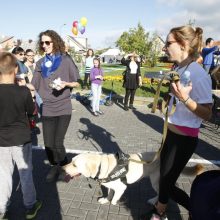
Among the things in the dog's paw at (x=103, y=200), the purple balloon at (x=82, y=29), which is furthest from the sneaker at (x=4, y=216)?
the purple balloon at (x=82, y=29)

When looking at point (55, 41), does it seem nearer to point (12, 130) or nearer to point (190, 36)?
point (12, 130)

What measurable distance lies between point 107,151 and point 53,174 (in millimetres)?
1631

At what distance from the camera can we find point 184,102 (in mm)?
2371

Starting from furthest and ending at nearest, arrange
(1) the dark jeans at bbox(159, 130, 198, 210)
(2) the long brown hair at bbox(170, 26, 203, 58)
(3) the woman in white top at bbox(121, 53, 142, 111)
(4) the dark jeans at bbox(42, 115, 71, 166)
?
(3) the woman in white top at bbox(121, 53, 142, 111), (4) the dark jeans at bbox(42, 115, 71, 166), (1) the dark jeans at bbox(159, 130, 198, 210), (2) the long brown hair at bbox(170, 26, 203, 58)

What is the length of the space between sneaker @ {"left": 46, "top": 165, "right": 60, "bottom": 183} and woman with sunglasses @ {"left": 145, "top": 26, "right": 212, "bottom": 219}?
6.60 feet

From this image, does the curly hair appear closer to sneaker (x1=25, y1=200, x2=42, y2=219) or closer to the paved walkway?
the paved walkway

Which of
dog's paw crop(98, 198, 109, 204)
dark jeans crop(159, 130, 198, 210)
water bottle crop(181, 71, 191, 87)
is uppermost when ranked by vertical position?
water bottle crop(181, 71, 191, 87)

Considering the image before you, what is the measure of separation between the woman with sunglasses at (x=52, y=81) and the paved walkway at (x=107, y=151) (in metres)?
0.75

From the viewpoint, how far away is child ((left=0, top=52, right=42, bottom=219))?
2957 millimetres

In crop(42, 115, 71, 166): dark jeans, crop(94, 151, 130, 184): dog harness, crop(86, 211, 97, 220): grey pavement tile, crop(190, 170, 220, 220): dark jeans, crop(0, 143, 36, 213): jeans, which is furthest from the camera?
crop(42, 115, 71, 166): dark jeans

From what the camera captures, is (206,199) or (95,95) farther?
(95,95)

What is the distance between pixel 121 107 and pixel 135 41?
4074 cm

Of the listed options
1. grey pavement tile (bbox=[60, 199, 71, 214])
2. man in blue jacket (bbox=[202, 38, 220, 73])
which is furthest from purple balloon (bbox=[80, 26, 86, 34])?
grey pavement tile (bbox=[60, 199, 71, 214])

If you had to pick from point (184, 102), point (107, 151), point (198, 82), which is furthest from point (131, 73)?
point (184, 102)
